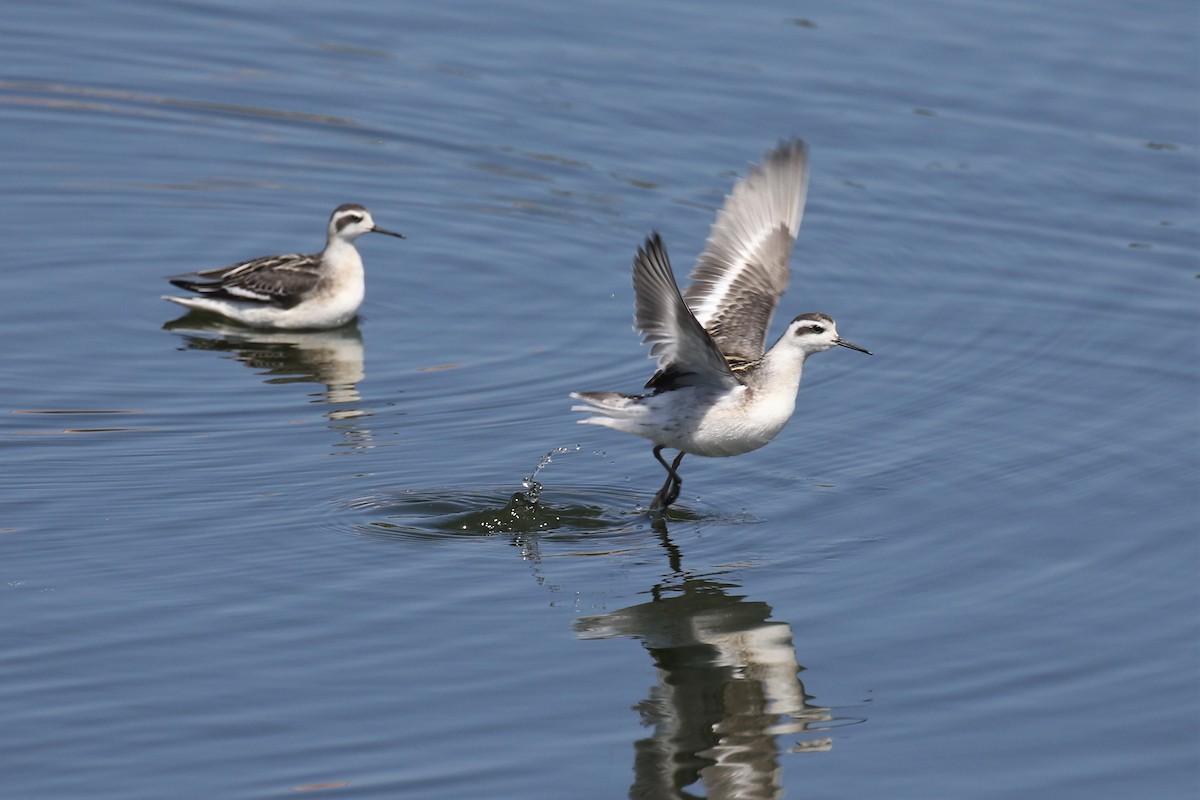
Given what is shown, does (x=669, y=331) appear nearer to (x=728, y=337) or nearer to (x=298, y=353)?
(x=728, y=337)

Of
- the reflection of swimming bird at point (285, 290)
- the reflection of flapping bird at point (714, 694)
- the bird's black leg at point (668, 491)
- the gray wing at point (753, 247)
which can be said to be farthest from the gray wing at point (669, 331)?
the reflection of swimming bird at point (285, 290)

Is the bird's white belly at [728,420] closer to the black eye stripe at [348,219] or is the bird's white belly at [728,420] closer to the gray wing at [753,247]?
the gray wing at [753,247]

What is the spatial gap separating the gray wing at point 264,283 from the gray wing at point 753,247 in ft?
14.5

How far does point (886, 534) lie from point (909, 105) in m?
9.81

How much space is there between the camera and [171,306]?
16.6m

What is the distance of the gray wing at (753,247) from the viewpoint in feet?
43.4

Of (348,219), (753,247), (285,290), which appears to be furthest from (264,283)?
(753,247)

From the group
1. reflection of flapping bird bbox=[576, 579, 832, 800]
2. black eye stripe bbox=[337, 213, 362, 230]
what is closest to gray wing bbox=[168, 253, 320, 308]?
Answer: black eye stripe bbox=[337, 213, 362, 230]

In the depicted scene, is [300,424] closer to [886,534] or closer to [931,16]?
[886,534]

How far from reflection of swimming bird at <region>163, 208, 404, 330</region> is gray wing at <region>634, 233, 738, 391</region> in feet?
17.6

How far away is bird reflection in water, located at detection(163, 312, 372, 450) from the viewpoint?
14461mm

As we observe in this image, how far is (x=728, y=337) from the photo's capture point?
42.3ft

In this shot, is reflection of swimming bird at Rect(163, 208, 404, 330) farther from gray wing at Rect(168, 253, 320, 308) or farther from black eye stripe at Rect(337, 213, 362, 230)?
black eye stripe at Rect(337, 213, 362, 230)

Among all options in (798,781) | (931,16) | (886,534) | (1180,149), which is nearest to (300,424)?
(886,534)
